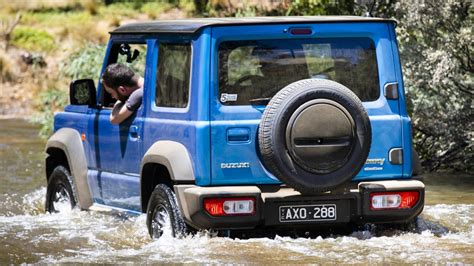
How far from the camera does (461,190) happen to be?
13.0 meters

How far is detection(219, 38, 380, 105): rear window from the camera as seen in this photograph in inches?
343

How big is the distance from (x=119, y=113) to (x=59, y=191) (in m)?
1.79

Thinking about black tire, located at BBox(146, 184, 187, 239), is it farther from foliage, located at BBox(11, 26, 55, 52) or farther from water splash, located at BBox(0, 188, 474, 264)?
foliage, located at BBox(11, 26, 55, 52)

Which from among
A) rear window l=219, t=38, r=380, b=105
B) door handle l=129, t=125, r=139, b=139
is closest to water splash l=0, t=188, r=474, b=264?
door handle l=129, t=125, r=139, b=139

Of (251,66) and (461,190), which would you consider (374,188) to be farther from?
(461,190)

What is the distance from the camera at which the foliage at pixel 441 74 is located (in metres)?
13.4

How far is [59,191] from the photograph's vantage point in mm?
11148

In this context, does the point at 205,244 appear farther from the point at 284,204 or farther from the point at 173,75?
the point at 173,75

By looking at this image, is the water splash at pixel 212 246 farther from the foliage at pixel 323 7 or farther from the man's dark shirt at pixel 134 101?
the foliage at pixel 323 7

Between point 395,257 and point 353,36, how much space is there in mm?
1712

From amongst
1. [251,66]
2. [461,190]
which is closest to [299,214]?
[251,66]

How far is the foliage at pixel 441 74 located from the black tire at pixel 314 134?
4.70 metres

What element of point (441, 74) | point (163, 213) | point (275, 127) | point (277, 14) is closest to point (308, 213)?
point (275, 127)

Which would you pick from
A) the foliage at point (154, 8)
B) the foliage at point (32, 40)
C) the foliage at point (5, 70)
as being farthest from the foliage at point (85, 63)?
the foliage at point (154, 8)
